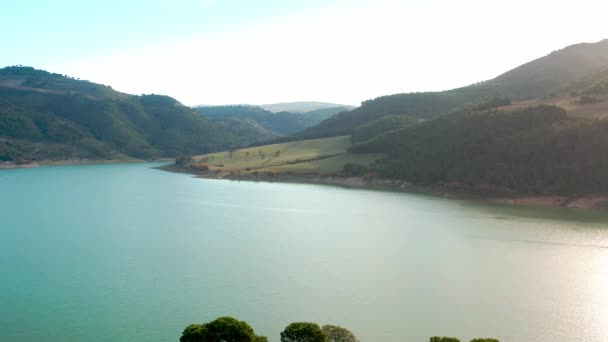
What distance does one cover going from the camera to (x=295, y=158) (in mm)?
99812

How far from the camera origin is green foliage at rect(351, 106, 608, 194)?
2291 inches

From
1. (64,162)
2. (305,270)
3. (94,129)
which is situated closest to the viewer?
(305,270)

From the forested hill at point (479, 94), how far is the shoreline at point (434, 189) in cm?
4167

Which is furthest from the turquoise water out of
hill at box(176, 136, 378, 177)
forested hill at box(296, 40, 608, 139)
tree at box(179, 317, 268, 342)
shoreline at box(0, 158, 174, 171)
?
forested hill at box(296, 40, 608, 139)

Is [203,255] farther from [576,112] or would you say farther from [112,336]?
[576,112]

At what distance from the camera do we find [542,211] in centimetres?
5288

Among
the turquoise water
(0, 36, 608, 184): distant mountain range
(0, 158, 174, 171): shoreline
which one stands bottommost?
the turquoise water

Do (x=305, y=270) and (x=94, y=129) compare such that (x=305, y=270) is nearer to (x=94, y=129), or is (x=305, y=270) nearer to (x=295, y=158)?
(x=295, y=158)

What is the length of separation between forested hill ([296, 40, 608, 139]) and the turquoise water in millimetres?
80909

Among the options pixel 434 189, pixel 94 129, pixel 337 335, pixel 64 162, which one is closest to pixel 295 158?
pixel 434 189

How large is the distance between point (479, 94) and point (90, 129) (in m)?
126

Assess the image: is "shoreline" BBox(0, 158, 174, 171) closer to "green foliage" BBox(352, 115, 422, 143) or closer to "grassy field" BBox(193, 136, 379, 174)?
"grassy field" BBox(193, 136, 379, 174)

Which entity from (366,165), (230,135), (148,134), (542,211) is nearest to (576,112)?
(542,211)

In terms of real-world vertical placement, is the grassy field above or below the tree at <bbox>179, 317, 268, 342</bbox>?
above
